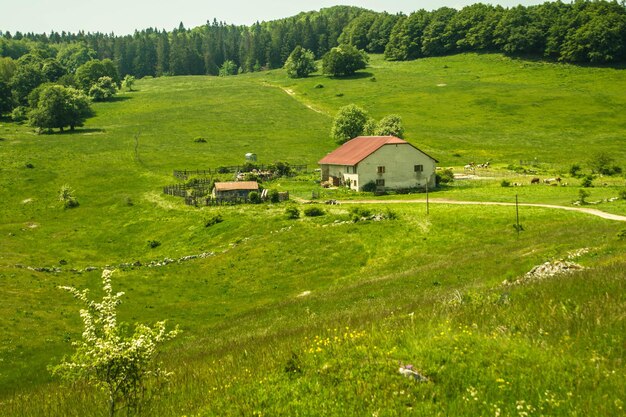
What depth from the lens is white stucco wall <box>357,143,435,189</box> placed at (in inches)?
3061

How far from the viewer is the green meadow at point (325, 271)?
374 inches

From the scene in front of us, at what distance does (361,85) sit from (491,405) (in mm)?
183448

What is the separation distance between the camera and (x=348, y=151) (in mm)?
86312

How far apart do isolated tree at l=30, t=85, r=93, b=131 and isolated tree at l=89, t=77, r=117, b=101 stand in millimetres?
41819

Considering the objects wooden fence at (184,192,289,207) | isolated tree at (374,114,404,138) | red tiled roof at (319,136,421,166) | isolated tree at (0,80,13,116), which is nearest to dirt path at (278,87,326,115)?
isolated tree at (374,114,404,138)

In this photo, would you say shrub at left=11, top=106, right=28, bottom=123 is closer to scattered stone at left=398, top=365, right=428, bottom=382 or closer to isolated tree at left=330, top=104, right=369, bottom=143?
isolated tree at left=330, top=104, right=369, bottom=143

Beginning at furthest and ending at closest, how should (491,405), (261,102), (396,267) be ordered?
(261,102), (396,267), (491,405)

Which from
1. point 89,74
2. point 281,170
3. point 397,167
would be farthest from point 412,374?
point 89,74

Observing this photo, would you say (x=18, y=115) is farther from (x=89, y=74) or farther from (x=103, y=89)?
(x=89, y=74)

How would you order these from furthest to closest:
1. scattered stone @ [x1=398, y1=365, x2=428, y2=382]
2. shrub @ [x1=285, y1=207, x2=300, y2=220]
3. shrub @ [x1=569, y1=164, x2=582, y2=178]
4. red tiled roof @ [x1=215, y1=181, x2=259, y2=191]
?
shrub @ [x1=569, y1=164, x2=582, y2=178] < red tiled roof @ [x1=215, y1=181, x2=259, y2=191] < shrub @ [x1=285, y1=207, x2=300, y2=220] < scattered stone @ [x1=398, y1=365, x2=428, y2=382]

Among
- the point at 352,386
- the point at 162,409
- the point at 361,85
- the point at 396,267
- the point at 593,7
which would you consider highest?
the point at 593,7

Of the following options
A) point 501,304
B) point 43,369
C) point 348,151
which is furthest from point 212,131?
point 501,304

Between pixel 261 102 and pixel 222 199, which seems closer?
pixel 222 199

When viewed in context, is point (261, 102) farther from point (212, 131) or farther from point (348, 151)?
point (348, 151)
